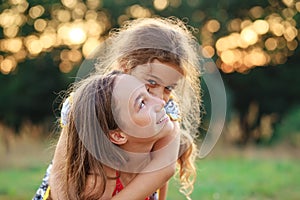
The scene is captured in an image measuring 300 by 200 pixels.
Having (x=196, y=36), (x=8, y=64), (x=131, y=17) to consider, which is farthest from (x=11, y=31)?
(x=196, y=36)

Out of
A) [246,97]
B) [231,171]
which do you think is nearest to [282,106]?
[246,97]

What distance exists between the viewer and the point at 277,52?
38.5 feet

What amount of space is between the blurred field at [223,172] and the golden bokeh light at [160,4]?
3.12 meters

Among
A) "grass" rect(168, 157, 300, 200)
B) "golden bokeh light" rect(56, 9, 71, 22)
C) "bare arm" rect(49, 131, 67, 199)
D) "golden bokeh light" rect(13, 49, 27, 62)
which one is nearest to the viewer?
"bare arm" rect(49, 131, 67, 199)

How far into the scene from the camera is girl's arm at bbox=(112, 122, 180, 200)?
2633mm

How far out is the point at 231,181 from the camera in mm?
5906

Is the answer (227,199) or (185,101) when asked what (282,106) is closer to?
(227,199)

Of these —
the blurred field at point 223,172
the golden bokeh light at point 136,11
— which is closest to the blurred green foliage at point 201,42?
the golden bokeh light at point 136,11

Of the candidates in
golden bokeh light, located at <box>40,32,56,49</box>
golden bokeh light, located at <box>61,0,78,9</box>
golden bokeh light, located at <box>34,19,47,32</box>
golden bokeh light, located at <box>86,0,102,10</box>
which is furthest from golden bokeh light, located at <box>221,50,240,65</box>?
golden bokeh light, located at <box>34,19,47,32</box>

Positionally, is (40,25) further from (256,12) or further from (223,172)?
(223,172)

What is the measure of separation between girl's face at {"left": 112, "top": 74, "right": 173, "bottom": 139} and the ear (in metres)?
0.03

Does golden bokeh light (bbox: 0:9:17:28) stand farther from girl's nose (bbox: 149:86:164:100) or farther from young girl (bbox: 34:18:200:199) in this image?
girl's nose (bbox: 149:86:164:100)

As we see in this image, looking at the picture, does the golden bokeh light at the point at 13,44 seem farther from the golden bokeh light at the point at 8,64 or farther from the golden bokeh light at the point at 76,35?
the golden bokeh light at the point at 76,35

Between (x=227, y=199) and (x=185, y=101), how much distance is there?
6.38ft
